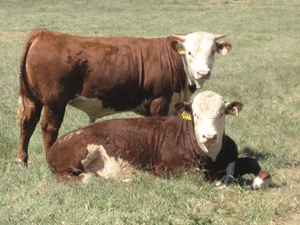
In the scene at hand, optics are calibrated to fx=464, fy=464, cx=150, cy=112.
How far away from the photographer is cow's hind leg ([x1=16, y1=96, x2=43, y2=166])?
20.1 feet

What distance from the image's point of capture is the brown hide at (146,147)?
5.28 metres

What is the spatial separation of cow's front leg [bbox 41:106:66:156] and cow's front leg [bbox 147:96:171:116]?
3.90 ft

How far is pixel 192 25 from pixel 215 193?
1938cm

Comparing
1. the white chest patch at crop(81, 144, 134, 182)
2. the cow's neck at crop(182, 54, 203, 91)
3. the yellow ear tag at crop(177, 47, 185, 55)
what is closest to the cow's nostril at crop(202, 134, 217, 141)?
the white chest patch at crop(81, 144, 134, 182)

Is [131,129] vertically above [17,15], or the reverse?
[131,129]

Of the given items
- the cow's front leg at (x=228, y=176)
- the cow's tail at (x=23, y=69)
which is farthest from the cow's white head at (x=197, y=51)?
the cow's tail at (x=23, y=69)

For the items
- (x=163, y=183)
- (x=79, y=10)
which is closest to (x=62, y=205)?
(x=163, y=183)

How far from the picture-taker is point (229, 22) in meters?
24.7

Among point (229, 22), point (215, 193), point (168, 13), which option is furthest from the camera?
point (168, 13)

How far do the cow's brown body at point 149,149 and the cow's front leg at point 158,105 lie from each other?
62cm

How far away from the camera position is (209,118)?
16.6ft

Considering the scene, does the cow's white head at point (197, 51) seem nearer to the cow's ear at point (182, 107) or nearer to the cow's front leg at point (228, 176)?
the cow's ear at point (182, 107)

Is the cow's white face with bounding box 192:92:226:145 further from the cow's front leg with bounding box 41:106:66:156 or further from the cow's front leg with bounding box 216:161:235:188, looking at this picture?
the cow's front leg with bounding box 41:106:66:156

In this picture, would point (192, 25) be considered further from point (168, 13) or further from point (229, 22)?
point (168, 13)
